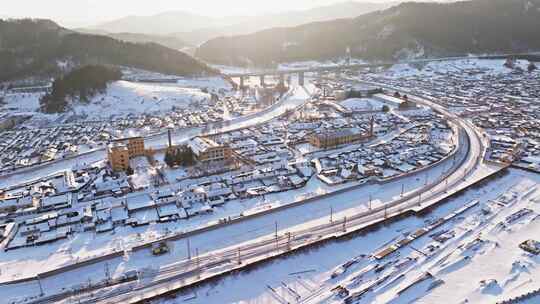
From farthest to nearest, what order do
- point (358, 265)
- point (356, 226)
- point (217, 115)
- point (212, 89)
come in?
point (212, 89) < point (217, 115) < point (356, 226) < point (358, 265)

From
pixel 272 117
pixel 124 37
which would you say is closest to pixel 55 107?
pixel 272 117

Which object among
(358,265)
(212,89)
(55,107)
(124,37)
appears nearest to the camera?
(358,265)

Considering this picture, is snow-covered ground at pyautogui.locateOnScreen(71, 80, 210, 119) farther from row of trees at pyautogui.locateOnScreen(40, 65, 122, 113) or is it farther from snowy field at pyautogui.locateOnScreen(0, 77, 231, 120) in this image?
row of trees at pyautogui.locateOnScreen(40, 65, 122, 113)

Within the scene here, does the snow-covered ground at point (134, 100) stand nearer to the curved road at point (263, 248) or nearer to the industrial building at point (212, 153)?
the industrial building at point (212, 153)

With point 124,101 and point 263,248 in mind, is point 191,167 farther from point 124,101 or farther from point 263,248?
point 124,101

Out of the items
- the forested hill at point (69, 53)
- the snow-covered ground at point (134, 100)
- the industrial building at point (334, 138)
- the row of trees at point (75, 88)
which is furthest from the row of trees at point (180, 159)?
the forested hill at point (69, 53)

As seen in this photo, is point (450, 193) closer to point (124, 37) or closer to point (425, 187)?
point (425, 187)

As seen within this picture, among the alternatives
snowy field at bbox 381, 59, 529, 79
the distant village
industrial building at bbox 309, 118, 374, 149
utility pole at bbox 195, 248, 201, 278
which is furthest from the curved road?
snowy field at bbox 381, 59, 529, 79
